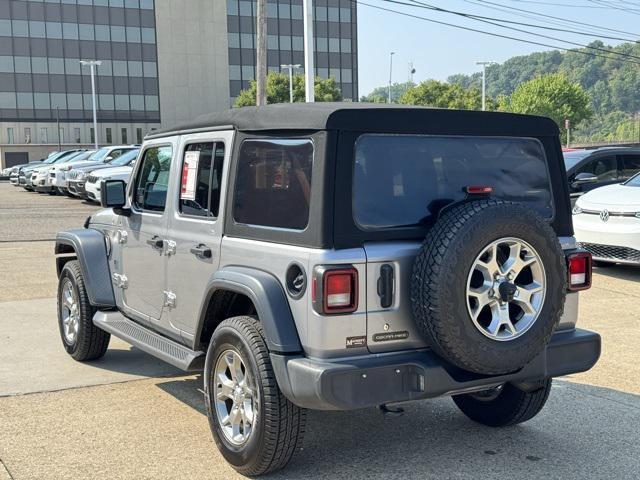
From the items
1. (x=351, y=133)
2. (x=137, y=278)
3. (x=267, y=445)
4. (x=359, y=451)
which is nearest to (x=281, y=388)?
(x=267, y=445)

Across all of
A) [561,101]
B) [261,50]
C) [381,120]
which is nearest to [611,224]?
[381,120]

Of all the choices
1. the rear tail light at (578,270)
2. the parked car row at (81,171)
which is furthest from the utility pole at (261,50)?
the rear tail light at (578,270)

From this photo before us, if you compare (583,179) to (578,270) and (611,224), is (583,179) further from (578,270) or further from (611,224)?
(578,270)

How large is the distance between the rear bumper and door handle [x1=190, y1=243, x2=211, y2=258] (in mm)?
949

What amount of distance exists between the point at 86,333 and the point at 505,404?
3.29m

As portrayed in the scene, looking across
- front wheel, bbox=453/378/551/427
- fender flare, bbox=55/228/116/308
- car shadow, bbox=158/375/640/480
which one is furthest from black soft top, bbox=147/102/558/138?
fender flare, bbox=55/228/116/308

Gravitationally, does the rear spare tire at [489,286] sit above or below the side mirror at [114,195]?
below

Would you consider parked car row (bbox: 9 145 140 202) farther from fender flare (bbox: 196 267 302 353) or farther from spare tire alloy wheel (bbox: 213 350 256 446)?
fender flare (bbox: 196 267 302 353)

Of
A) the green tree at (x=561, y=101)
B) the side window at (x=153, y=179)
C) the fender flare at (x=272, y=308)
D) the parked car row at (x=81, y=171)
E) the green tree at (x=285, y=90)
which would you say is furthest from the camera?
the green tree at (x=561, y=101)

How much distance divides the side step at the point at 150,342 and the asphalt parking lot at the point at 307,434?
431mm

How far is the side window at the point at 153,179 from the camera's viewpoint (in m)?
5.16

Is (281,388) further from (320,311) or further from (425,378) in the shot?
(425,378)

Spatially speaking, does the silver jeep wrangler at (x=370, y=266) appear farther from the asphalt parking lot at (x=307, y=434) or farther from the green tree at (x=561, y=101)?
the green tree at (x=561, y=101)

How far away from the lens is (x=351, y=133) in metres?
3.73
